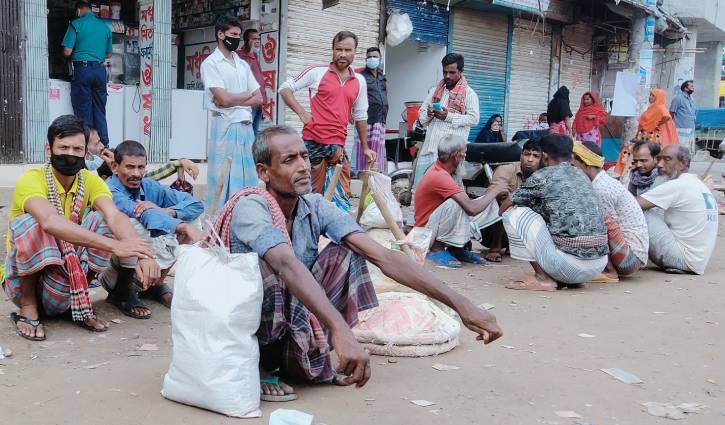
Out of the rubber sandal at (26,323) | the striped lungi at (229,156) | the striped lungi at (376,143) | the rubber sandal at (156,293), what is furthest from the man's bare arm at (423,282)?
the striped lungi at (376,143)

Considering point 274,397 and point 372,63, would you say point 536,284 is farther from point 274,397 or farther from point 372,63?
point 372,63

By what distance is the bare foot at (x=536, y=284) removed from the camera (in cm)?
547

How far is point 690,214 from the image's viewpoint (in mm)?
6246

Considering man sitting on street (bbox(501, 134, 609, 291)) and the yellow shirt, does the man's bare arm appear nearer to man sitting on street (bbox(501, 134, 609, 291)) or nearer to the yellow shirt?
the yellow shirt

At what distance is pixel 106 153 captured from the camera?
5070mm

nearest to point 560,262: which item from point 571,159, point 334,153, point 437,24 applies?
point 571,159

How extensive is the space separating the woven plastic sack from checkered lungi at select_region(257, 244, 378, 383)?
0.56 m

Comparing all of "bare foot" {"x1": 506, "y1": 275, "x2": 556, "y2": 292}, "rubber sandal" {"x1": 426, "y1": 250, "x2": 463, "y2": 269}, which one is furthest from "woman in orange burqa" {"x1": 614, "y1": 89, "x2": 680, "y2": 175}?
"bare foot" {"x1": 506, "y1": 275, "x2": 556, "y2": 292}

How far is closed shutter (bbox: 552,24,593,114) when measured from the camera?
1638cm

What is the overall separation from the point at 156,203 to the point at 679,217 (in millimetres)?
4343

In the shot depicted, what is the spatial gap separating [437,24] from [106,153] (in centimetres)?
907

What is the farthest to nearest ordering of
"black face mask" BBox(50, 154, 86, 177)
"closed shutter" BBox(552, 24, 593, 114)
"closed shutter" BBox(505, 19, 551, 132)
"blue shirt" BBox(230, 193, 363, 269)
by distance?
"closed shutter" BBox(552, 24, 593, 114), "closed shutter" BBox(505, 19, 551, 132), "black face mask" BBox(50, 154, 86, 177), "blue shirt" BBox(230, 193, 363, 269)

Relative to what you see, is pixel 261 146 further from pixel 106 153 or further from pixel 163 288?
pixel 106 153

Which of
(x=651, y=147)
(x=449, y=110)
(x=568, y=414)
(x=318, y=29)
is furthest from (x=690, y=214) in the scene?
(x=318, y=29)
